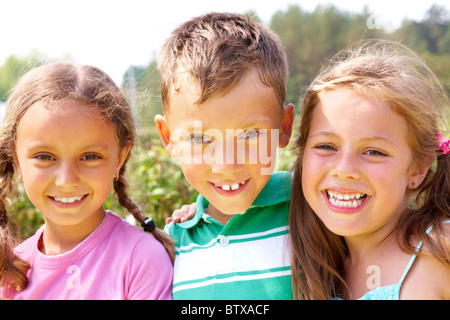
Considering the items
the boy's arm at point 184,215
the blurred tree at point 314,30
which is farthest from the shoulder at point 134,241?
the blurred tree at point 314,30

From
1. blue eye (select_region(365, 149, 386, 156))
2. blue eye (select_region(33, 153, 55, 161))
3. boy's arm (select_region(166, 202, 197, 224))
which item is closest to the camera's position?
blue eye (select_region(365, 149, 386, 156))

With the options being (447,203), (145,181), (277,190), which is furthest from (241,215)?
(145,181)

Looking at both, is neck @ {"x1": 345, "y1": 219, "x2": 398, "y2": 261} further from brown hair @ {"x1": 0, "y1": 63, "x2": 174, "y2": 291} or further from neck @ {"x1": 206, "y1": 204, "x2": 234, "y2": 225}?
brown hair @ {"x1": 0, "y1": 63, "x2": 174, "y2": 291}

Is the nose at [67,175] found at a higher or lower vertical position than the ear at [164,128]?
lower

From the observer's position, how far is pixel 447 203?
7.24 ft

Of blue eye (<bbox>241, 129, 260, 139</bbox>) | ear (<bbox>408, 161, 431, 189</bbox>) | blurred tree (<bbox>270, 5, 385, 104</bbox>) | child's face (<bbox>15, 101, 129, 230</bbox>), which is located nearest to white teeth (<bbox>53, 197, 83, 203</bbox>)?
child's face (<bbox>15, 101, 129, 230</bbox>)

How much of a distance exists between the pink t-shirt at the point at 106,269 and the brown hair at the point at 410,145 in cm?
67

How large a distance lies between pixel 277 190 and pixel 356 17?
35.4 m

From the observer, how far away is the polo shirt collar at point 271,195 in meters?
2.40

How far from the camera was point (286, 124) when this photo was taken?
2.37 meters

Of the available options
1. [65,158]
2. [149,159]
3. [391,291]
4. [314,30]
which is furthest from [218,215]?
[314,30]

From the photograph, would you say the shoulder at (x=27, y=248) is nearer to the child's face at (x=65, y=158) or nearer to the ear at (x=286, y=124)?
the child's face at (x=65, y=158)

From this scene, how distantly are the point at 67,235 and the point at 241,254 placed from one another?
0.92 meters

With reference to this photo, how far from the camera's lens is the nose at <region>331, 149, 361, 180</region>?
2.03 m
